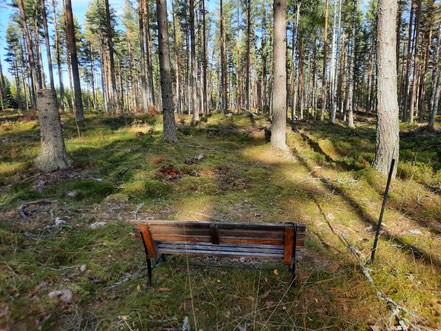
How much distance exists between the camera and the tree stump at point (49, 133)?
660 centimetres

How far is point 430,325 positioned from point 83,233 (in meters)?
4.87

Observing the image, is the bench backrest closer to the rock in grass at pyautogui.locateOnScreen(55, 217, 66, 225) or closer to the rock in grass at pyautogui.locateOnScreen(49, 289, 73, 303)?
the rock in grass at pyautogui.locateOnScreen(49, 289, 73, 303)

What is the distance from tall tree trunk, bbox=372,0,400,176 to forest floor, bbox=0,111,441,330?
726 mm

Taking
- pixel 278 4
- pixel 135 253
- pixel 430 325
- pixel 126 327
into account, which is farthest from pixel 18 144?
pixel 430 325

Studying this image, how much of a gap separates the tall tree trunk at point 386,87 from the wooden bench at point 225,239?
217 inches

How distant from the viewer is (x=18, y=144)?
995cm

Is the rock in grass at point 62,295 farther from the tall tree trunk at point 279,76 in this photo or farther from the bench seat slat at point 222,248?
the tall tree trunk at point 279,76

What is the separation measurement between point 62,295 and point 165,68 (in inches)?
410

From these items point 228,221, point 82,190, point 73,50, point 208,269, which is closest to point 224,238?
point 208,269

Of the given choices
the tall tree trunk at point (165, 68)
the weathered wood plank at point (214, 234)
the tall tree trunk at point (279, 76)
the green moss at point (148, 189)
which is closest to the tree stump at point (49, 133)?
the green moss at point (148, 189)

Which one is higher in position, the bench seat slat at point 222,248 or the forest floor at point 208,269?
the bench seat slat at point 222,248

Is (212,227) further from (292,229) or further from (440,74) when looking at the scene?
(440,74)

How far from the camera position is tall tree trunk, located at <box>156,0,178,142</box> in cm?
1048

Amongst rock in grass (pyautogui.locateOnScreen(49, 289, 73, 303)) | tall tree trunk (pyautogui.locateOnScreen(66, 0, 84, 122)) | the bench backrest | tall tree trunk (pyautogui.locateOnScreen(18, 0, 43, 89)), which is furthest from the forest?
tall tree trunk (pyautogui.locateOnScreen(18, 0, 43, 89))
